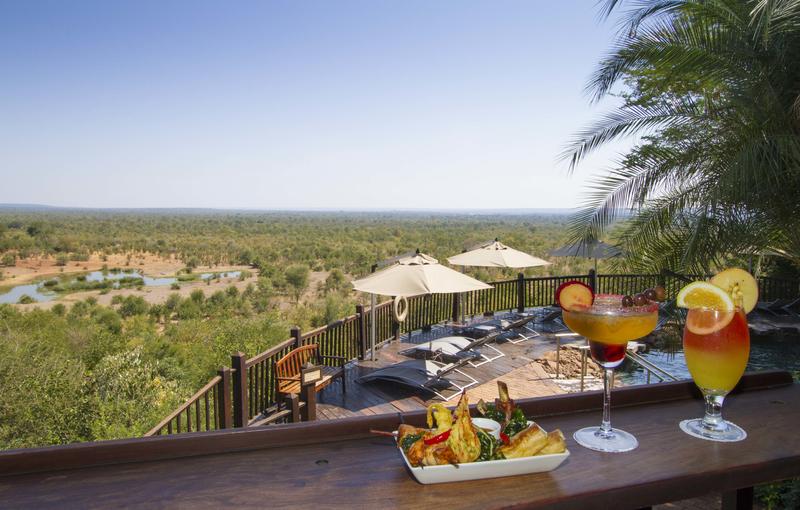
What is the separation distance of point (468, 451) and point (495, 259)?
10.8 m

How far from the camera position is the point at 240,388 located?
6.02 metres

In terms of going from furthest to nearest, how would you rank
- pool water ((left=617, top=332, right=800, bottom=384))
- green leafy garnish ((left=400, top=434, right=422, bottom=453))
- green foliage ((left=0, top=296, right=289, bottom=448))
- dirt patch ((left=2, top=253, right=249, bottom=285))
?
dirt patch ((left=2, top=253, right=249, bottom=285)), pool water ((left=617, top=332, right=800, bottom=384)), green foliage ((left=0, top=296, right=289, bottom=448)), green leafy garnish ((left=400, top=434, right=422, bottom=453))

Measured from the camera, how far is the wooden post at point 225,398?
18.7 ft

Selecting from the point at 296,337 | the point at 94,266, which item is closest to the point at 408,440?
the point at 296,337

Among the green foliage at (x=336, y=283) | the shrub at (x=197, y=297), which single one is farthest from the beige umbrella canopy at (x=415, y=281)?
the green foliage at (x=336, y=283)

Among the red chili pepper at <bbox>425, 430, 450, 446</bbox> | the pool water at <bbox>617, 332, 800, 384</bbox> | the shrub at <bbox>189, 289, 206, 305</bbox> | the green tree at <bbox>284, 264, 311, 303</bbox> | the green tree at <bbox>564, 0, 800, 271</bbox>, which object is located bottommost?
the shrub at <bbox>189, 289, 206, 305</bbox>

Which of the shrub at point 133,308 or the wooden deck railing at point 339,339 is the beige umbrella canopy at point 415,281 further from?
the shrub at point 133,308

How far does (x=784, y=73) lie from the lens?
5.59 meters

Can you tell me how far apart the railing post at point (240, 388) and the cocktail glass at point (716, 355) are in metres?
5.32

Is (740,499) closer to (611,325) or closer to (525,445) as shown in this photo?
(611,325)

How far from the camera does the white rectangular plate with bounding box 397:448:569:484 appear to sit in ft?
3.37

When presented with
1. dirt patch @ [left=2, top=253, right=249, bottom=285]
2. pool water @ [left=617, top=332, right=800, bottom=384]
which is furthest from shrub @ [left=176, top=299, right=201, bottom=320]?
pool water @ [left=617, top=332, right=800, bottom=384]

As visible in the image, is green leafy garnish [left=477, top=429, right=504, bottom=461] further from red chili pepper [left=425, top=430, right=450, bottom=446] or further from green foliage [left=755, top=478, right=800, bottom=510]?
green foliage [left=755, top=478, right=800, bottom=510]

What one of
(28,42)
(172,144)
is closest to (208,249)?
(172,144)
